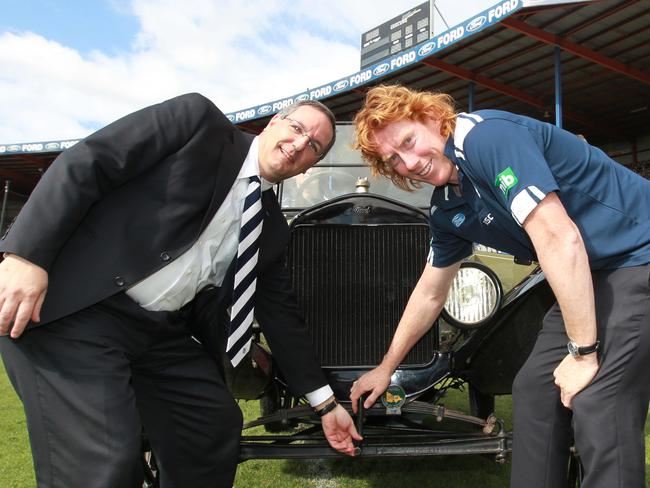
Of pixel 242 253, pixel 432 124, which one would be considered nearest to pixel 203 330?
pixel 242 253

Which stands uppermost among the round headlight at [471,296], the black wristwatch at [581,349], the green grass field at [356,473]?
the round headlight at [471,296]

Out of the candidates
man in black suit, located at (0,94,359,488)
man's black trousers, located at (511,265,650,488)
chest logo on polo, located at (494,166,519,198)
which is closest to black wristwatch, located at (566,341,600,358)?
man's black trousers, located at (511,265,650,488)

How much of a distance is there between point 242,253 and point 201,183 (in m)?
0.29

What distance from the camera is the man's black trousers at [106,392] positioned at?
1597 millimetres

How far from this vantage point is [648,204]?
1.69m

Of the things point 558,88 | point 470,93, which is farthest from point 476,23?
point 470,93

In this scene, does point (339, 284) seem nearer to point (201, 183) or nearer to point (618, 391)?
point (201, 183)

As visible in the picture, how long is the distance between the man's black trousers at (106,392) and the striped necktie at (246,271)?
7.0 inches

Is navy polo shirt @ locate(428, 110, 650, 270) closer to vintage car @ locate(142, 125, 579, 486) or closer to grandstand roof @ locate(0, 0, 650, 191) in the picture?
vintage car @ locate(142, 125, 579, 486)

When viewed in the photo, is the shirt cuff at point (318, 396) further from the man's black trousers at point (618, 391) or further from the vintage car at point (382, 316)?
the man's black trousers at point (618, 391)

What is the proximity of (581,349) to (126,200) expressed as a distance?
4.65 ft

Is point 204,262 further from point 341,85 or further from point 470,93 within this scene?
point 341,85

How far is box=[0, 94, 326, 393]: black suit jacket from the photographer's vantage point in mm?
1605

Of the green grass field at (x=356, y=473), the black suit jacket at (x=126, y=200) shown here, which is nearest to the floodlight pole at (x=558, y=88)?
the green grass field at (x=356, y=473)
